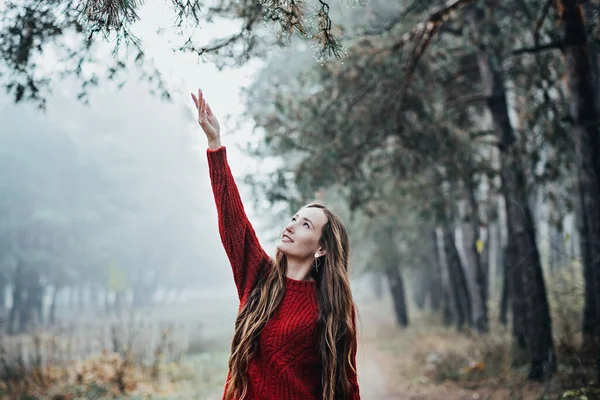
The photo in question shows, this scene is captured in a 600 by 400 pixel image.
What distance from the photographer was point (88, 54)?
402cm

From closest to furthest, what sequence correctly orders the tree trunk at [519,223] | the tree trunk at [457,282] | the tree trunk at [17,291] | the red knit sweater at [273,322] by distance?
the red knit sweater at [273,322] < the tree trunk at [519,223] < the tree trunk at [457,282] < the tree trunk at [17,291]

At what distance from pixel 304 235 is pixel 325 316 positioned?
1.71 ft

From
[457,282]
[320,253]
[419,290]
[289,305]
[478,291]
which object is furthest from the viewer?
[419,290]

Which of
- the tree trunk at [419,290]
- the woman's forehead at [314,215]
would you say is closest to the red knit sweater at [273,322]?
the woman's forehead at [314,215]

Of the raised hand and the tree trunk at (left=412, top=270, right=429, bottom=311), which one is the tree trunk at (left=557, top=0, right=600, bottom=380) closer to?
the raised hand

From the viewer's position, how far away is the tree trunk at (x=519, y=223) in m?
7.61

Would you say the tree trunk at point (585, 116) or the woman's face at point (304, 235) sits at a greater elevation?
the tree trunk at point (585, 116)

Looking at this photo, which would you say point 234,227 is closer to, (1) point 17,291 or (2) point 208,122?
(2) point 208,122

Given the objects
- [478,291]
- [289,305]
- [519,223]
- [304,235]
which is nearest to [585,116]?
[519,223]

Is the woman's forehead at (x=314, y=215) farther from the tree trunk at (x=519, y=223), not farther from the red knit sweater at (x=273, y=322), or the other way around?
the tree trunk at (x=519, y=223)

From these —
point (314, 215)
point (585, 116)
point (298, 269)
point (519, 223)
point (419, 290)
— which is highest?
point (585, 116)

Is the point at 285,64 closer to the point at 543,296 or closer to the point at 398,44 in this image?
the point at 398,44

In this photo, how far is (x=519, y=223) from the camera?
26.3 ft

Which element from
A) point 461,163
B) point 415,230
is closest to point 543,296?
point 461,163
